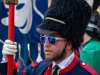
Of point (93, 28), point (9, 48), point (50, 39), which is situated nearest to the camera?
point (50, 39)

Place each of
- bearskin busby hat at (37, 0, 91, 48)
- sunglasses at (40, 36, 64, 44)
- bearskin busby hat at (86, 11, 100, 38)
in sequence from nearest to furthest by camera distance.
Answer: sunglasses at (40, 36, 64, 44)
bearskin busby hat at (37, 0, 91, 48)
bearskin busby hat at (86, 11, 100, 38)

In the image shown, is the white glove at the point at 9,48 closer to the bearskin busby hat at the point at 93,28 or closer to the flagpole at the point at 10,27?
the flagpole at the point at 10,27

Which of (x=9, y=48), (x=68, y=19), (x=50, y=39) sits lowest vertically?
(x=9, y=48)

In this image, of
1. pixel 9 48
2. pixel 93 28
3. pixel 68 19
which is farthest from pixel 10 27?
pixel 93 28

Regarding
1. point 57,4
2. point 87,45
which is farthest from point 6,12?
point 87,45

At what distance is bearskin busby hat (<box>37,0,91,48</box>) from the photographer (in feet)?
12.7

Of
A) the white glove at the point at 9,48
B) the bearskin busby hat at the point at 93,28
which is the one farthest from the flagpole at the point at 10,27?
the bearskin busby hat at the point at 93,28

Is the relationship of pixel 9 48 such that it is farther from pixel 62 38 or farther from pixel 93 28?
pixel 93 28

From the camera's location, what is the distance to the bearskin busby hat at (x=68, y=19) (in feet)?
12.7

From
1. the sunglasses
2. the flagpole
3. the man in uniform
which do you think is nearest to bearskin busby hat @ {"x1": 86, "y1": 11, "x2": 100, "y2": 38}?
the man in uniform

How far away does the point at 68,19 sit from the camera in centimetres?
393

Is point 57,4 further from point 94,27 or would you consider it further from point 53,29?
point 94,27

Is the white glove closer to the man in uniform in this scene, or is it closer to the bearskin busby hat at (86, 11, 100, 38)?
the man in uniform

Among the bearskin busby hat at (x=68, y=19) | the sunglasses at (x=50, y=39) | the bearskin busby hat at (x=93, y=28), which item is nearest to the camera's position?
the sunglasses at (x=50, y=39)
